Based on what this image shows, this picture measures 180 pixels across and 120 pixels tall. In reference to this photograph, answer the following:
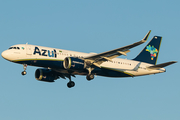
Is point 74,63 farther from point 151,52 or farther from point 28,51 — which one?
point 151,52

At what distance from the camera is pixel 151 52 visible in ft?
187

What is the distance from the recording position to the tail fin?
55.6 meters

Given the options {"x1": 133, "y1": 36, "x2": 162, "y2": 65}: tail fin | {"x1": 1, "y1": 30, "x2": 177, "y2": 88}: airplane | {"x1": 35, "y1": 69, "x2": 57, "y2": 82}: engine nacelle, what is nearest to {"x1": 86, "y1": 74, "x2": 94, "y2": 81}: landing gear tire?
{"x1": 1, "y1": 30, "x2": 177, "y2": 88}: airplane

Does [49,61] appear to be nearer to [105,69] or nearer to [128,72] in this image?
[105,69]

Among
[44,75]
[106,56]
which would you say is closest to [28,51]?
[44,75]

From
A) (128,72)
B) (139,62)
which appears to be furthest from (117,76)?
(139,62)

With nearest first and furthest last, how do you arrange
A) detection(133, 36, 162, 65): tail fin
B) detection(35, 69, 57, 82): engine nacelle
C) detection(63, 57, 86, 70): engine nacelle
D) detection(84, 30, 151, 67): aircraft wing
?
detection(84, 30, 151, 67): aircraft wing, detection(63, 57, 86, 70): engine nacelle, detection(35, 69, 57, 82): engine nacelle, detection(133, 36, 162, 65): tail fin

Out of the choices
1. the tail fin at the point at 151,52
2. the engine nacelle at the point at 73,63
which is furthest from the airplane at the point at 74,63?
the tail fin at the point at 151,52

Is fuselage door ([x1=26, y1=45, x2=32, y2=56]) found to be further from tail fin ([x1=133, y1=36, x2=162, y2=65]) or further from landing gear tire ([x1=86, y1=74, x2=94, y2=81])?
tail fin ([x1=133, y1=36, x2=162, y2=65])

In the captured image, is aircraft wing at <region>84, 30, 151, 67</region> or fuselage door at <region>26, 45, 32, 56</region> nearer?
aircraft wing at <region>84, 30, 151, 67</region>

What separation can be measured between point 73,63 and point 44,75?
7608 millimetres

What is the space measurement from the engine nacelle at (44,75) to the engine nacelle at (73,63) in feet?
20.1

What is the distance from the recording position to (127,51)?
42.9 m

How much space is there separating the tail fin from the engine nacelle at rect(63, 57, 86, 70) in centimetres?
1265
